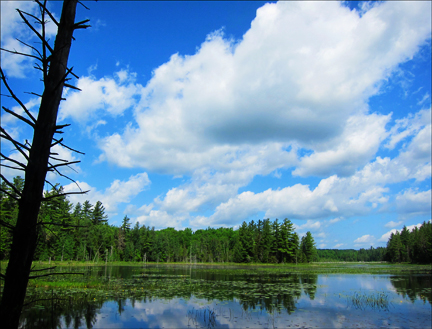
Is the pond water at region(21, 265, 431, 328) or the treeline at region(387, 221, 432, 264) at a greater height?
the treeline at region(387, 221, 432, 264)

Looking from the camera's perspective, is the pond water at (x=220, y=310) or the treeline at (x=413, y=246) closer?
the pond water at (x=220, y=310)

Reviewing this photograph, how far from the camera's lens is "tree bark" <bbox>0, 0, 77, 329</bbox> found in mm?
2930

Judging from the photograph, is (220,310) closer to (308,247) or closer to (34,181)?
(34,181)

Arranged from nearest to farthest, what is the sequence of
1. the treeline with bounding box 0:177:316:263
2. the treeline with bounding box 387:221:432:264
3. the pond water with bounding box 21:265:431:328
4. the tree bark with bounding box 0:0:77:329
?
the tree bark with bounding box 0:0:77:329, the pond water with bounding box 21:265:431:328, the treeline with bounding box 0:177:316:263, the treeline with bounding box 387:221:432:264

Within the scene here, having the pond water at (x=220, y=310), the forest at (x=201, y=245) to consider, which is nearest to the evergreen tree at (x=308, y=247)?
the forest at (x=201, y=245)

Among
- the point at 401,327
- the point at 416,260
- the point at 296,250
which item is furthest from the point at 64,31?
the point at 416,260

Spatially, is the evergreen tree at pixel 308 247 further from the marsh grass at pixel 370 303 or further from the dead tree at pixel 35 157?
the dead tree at pixel 35 157

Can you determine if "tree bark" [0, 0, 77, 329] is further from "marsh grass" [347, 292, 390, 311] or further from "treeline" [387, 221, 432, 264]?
"treeline" [387, 221, 432, 264]

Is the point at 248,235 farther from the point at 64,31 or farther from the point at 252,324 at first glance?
the point at 64,31

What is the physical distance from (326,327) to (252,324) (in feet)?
11.6

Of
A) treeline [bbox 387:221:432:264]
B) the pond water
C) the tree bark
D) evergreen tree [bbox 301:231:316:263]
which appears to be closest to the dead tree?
the tree bark

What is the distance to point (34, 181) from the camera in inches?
125

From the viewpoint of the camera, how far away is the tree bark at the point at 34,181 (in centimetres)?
293

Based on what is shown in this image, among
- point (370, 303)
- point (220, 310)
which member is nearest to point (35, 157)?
point (220, 310)
